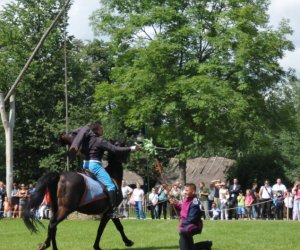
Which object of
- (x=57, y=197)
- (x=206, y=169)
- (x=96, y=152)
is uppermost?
(x=206, y=169)

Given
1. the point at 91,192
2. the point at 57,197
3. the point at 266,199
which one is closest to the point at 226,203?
the point at 266,199

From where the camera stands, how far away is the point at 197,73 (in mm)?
42406

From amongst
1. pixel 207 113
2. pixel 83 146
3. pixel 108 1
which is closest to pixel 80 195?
pixel 83 146

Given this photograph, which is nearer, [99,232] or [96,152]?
[96,152]

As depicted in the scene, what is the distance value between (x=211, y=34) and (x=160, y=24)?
3192mm

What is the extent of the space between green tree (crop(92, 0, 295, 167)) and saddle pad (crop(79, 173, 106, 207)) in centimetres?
2629

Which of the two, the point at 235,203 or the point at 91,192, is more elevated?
the point at 235,203

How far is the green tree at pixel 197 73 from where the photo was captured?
41.4 metres

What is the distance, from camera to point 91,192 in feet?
45.4

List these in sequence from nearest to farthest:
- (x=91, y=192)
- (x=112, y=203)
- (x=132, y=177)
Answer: (x=91, y=192) → (x=112, y=203) → (x=132, y=177)

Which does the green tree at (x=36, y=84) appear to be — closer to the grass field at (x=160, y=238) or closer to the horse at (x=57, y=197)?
the grass field at (x=160, y=238)

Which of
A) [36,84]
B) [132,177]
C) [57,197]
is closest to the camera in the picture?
[57,197]

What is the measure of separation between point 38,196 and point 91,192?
1063mm

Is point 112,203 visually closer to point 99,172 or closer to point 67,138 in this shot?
point 99,172
